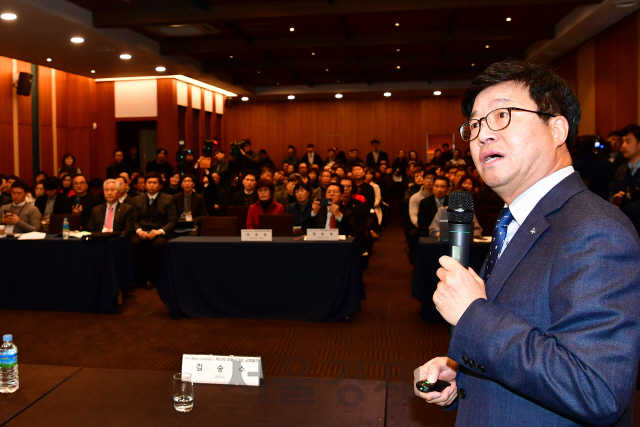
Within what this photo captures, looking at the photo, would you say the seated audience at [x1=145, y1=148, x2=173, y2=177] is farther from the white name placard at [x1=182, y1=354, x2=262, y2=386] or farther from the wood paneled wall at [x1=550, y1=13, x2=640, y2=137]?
the white name placard at [x1=182, y1=354, x2=262, y2=386]

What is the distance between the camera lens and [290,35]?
9445 mm

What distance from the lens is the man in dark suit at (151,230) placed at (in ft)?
19.0

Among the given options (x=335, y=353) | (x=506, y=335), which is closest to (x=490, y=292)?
(x=506, y=335)

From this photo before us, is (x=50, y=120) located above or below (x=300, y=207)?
above

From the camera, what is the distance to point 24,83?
9414 millimetres

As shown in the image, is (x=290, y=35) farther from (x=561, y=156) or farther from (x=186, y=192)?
(x=561, y=156)

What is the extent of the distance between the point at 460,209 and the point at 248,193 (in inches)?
232

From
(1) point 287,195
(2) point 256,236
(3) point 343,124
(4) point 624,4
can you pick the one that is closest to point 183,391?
(2) point 256,236

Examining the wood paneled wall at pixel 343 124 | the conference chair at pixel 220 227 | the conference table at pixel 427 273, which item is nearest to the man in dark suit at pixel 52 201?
the conference chair at pixel 220 227

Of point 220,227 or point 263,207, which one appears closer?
point 220,227

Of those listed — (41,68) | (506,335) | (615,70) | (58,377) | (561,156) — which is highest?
(41,68)

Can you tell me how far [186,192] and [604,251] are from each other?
627 centimetres

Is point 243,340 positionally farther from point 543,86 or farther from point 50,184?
point 50,184

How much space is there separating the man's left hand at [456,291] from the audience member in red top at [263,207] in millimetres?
4846
